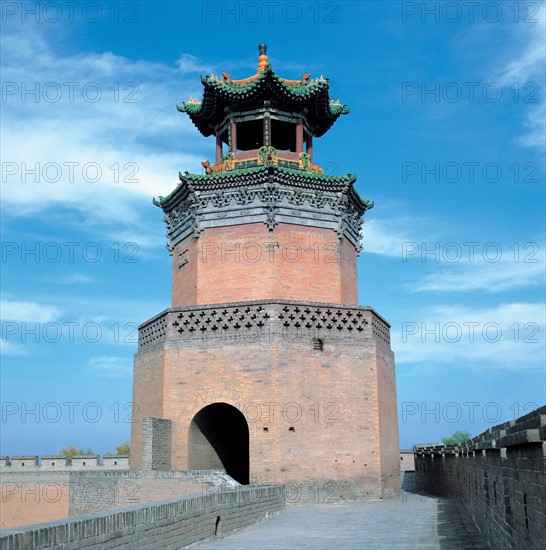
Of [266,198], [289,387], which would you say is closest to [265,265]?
[266,198]

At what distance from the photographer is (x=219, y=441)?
2052 cm

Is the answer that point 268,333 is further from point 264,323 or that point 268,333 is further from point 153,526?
point 153,526

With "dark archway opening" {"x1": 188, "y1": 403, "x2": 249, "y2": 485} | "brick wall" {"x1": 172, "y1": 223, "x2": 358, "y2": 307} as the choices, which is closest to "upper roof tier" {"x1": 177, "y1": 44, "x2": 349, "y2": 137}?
"brick wall" {"x1": 172, "y1": 223, "x2": 358, "y2": 307}

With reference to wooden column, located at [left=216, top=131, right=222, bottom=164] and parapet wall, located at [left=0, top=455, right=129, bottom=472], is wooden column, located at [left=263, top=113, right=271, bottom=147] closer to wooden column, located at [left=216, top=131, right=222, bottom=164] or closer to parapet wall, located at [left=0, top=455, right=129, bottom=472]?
wooden column, located at [left=216, top=131, right=222, bottom=164]

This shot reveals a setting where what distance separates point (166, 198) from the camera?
946 inches

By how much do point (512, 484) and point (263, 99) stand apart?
19.1m

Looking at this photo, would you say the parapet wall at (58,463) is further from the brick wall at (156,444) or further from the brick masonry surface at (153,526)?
the brick masonry surface at (153,526)

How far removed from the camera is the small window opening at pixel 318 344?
19.4 metres

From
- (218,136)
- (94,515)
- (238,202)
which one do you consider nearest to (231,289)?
(238,202)

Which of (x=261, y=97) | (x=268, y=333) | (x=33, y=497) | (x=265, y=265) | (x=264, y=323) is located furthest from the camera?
(x=261, y=97)

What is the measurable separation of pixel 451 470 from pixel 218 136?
48.3ft

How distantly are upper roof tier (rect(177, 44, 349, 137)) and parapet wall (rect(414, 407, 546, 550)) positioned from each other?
1469cm

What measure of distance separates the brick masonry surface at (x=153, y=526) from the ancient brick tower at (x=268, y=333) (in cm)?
429

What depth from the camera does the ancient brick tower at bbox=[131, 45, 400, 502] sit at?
60.8 ft
